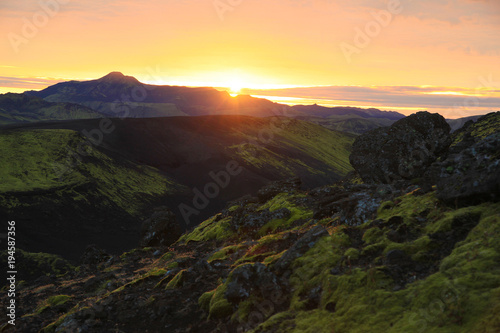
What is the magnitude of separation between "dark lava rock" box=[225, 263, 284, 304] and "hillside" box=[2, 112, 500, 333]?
0.06 metres

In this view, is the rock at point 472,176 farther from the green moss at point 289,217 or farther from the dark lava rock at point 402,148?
the green moss at point 289,217

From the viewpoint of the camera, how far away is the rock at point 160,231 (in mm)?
54094

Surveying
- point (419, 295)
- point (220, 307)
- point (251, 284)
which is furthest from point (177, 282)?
point (419, 295)

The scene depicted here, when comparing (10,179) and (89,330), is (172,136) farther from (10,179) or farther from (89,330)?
(89,330)

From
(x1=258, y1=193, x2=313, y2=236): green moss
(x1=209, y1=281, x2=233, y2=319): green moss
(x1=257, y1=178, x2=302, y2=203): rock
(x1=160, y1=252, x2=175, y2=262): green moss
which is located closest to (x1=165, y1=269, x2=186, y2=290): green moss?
(x1=209, y1=281, x2=233, y2=319): green moss

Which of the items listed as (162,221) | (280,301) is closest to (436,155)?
(280,301)

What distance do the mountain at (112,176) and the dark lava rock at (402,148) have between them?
60.6m

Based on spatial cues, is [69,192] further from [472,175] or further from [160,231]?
[472,175]

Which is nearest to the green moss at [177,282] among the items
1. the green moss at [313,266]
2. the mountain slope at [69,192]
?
the green moss at [313,266]

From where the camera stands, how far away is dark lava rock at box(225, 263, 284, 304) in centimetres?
1853

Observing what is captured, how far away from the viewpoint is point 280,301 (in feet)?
58.3

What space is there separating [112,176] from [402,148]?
10624 cm

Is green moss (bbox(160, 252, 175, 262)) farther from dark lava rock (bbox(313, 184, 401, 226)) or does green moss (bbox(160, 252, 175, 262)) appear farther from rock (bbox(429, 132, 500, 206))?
rock (bbox(429, 132, 500, 206))

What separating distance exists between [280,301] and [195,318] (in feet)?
17.9
